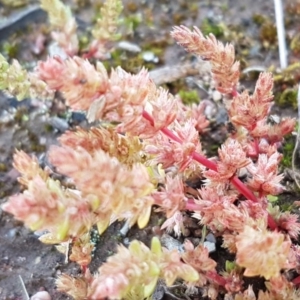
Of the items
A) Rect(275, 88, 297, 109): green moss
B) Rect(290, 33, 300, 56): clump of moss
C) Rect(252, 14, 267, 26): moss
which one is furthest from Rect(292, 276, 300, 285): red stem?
Rect(252, 14, 267, 26): moss

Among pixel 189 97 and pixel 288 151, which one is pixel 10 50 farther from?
pixel 288 151

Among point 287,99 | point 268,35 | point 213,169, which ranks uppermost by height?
point 213,169

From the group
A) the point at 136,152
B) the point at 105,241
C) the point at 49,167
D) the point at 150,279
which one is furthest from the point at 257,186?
the point at 49,167

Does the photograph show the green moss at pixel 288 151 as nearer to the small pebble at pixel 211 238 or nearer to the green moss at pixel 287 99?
the green moss at pixel 287 99

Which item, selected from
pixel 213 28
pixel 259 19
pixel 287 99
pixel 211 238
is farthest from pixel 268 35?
A: pixel 211 238

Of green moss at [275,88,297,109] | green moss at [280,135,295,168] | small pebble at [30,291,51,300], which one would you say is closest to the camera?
small pebble at [30,291,51,300]

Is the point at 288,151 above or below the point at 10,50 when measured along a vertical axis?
below

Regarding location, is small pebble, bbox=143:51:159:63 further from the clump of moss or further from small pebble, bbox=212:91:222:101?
the clump of moss

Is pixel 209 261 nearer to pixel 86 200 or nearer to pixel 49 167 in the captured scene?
pixel 86 200

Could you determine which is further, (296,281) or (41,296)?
(41,296)
